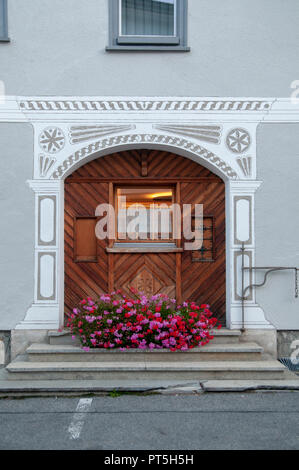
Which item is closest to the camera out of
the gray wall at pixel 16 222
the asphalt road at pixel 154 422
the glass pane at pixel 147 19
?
the asphalt road at pixel 154 422

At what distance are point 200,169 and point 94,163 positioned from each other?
5.34 ft

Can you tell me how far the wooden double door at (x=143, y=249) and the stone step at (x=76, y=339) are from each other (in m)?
0.63

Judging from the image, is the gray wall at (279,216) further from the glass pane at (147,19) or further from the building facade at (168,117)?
the glass pane at (147,19)

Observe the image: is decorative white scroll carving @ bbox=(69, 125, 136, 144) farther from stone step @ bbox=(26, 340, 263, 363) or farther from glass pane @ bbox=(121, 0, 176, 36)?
stone step @ bbox=(26, 340, 263, 363)

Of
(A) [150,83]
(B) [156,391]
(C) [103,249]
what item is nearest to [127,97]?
(A) [150,83]

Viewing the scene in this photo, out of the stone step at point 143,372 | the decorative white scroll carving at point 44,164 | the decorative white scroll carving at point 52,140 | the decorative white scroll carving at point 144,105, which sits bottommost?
the stone step at point 143,372

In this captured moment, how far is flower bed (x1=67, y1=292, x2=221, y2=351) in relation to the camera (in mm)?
5773

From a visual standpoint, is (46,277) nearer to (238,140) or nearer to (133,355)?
(133,355)

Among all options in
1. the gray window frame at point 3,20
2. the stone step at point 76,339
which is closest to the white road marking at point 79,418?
the stone step at point 76,339

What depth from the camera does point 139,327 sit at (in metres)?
5.76

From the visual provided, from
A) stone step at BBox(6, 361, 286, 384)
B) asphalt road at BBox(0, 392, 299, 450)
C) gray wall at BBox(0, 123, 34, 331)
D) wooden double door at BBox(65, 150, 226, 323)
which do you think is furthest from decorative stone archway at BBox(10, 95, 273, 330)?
asphalt road at BBox(0, 392, 299, 450)

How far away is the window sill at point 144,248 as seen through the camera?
6.89m

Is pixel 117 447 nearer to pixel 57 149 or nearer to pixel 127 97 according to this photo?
pixel 57 149

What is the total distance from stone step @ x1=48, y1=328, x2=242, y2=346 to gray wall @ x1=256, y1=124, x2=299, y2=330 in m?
0.66
